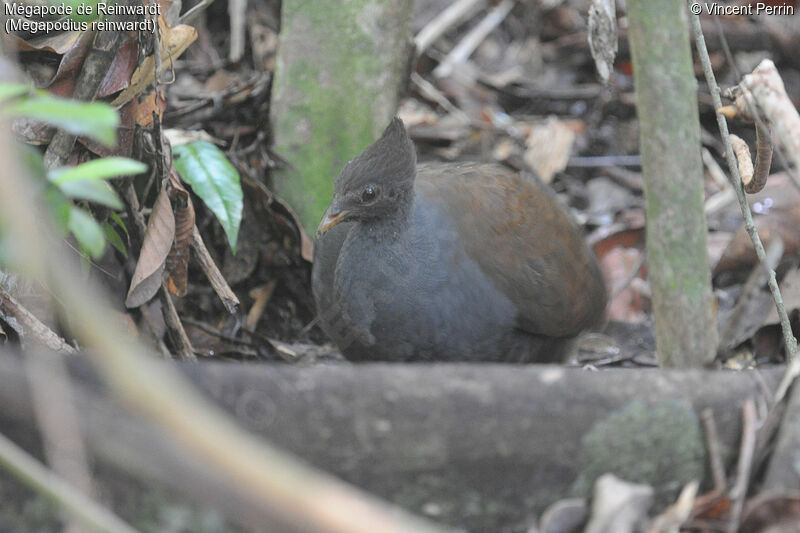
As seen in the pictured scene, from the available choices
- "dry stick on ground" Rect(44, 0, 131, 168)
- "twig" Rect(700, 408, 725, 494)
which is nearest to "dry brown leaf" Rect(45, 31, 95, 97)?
"dry stick on ground" Rect(44, 0, 131, 168)

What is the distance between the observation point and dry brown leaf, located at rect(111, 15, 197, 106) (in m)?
3.02

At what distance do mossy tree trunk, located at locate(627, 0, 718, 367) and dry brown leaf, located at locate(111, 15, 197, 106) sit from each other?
4.89 feet

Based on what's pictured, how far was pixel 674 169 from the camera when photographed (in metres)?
3.02

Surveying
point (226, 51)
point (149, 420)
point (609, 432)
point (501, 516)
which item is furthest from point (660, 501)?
point (226, 51)

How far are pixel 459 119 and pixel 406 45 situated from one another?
6.17 ft

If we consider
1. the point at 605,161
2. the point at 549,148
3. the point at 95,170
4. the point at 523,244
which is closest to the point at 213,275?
the point at 523,244

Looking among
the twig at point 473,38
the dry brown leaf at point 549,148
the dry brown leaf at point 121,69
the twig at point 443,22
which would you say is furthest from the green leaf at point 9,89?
the twig at point 473,38

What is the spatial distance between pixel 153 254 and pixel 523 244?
1.40m

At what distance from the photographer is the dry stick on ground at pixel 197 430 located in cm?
118

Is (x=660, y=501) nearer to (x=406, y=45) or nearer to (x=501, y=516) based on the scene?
(x=501, y=516)

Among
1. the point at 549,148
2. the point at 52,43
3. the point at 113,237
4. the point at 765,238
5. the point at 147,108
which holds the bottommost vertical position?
the point at 549,148

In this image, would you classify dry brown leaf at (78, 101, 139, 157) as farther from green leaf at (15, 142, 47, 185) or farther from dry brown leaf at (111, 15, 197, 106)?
green leaf at (15, 142, 47, 185)

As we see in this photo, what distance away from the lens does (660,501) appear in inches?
76.6

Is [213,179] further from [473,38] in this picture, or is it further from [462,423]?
[473,38]
